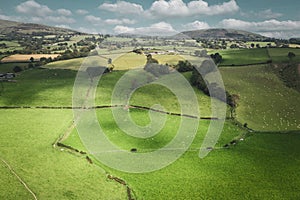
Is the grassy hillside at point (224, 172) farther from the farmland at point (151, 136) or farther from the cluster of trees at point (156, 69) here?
the cluster of trees at point (156, 69)

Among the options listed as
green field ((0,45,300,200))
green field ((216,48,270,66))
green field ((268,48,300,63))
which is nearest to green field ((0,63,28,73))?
green field ((0,45,300,200))

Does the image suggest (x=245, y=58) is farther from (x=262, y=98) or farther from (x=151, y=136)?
(x=151, y=136)

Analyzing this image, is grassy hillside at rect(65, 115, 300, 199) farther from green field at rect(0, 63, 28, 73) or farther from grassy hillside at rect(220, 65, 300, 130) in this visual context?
green field at rect(0, 63, 28, 73)

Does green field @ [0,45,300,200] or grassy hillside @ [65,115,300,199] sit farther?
grassy hillside @ [65,115,300,199]

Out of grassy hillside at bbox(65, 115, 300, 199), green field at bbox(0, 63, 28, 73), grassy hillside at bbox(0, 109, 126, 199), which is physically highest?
green field at bbox(0, 63, 28, 73)

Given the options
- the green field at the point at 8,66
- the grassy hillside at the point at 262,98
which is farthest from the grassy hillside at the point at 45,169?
the green field at the point at 8,66

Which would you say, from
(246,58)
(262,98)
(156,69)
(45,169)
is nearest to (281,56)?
(246,58)

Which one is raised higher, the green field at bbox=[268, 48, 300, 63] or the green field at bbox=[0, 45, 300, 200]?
the green field at bbox=[268, 48, 300, 63]

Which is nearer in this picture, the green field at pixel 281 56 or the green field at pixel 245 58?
the green field at pixel 281 56

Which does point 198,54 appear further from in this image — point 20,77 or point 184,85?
point 20,77

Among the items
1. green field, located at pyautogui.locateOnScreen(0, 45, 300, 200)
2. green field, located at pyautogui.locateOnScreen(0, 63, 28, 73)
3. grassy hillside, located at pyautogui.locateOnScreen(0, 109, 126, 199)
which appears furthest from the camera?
green field, located at pyautogui.locateOnScreen(0, 63, 28, 73)

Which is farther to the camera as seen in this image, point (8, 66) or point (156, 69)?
point (8, 66)
